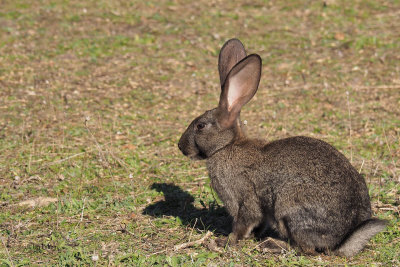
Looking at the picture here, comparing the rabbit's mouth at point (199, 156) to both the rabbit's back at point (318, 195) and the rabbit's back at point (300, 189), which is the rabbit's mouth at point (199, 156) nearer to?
the rabbit's back at point (300, 189)

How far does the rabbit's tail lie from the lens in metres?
5.37

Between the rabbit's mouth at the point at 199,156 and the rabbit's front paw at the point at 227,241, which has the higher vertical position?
the rabbit's mouth at the point at 199,156

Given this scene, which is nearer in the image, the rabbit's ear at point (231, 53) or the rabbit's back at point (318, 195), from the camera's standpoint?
the rabbit's back at point (318, 195)

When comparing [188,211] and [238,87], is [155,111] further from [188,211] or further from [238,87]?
[238,87]

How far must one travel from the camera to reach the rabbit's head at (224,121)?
6.11 m

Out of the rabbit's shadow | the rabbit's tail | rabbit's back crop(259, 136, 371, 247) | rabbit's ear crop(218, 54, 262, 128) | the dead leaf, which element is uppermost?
rabbit's ear crop(218, 54, 262, 128)

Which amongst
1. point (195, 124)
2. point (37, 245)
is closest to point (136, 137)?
point (195, 124)

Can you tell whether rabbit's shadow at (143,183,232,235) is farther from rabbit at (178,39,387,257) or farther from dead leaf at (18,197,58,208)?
dead leaf at (18,197,58,208)

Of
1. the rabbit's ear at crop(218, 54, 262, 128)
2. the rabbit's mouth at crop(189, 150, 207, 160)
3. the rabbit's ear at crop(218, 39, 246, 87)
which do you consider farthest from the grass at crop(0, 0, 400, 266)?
the rabbit's ear at crop(218, 39, 246, 87)

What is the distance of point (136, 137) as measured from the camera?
910 cm

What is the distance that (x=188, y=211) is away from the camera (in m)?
7.00

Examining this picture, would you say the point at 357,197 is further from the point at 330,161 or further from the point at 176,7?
the point at 176,7

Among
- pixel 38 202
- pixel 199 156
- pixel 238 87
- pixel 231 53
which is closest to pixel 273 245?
pixel 199 156

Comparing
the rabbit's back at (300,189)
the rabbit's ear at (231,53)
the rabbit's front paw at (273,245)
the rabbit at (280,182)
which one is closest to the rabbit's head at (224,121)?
the rabbit at (280,182)
